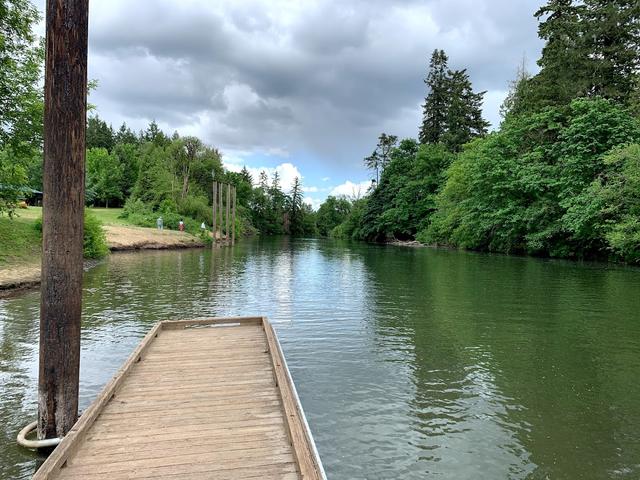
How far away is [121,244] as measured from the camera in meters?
28.3

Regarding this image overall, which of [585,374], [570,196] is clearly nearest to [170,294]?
[585,374]

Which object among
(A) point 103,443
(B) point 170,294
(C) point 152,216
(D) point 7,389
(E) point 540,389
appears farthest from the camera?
(C) point 152,216

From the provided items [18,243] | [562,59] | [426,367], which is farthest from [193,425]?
[562,59]

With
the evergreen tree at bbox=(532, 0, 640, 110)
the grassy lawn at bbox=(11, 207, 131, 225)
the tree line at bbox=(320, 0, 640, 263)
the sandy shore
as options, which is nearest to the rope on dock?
the sandy shore

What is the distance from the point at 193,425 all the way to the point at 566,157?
3164 cm

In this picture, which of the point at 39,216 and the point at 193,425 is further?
the point at 39,216

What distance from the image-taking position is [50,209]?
4.07m

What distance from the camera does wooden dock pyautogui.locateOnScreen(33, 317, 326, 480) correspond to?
10.7ft

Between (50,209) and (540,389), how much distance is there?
649cm

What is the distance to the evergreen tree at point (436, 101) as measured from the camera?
2335 inches

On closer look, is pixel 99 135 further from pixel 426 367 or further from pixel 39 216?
pixel 426 367

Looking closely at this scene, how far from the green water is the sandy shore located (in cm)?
133

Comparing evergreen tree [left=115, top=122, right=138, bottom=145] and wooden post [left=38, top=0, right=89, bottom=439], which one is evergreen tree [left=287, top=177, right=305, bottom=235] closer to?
evergreen tree [left=115, top=122, right=138, bottom=145]

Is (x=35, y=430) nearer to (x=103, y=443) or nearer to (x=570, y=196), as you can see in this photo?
(x=103, y=443)
